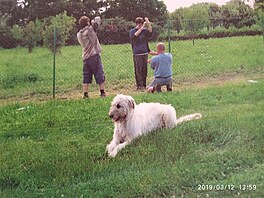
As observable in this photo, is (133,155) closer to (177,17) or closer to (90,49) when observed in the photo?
(90,49)

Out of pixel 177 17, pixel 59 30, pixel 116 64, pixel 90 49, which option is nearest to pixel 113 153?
pixel 90 49

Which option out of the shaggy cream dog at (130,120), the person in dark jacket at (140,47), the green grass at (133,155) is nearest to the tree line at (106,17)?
the person in dark jacket at (140,47)

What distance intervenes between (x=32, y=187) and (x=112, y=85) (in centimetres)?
692

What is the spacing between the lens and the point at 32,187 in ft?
14.6

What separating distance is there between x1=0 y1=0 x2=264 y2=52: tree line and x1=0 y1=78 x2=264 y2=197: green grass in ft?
10.1

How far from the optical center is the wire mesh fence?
11.0 m

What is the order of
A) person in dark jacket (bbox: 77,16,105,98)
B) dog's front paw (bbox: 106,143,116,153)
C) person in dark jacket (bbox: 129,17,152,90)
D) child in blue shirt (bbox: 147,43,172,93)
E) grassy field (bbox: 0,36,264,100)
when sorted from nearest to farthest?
dog's front paw (bbox: 106,143,116,153) < child in blue shirt (bbox: 147,43,172,93) < person in dark jacket (bbox: 77,16,105,98) < person in dark jacket (bbox: 129,17,152,90) < grassy field (bbox: 0,36,264,100)

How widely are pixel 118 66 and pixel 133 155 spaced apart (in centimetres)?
968

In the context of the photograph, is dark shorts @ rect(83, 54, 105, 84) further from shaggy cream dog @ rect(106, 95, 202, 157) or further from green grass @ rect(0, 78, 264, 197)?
shaggy cream dog @ rect(106, 95, 202, 157)

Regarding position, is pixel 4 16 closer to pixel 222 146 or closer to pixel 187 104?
pixel 187 104

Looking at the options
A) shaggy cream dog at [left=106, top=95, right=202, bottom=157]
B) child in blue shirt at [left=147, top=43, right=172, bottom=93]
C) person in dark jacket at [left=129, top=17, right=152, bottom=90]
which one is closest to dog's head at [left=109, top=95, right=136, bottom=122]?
shaggy cream dog at [left=106, top=95, right=202, bottom=157]

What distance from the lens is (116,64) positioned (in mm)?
15297

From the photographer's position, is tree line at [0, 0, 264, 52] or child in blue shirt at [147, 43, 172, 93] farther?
tree line at [0, 0, 264, 52]

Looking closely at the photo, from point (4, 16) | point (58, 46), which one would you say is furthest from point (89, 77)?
point (58, 46)
